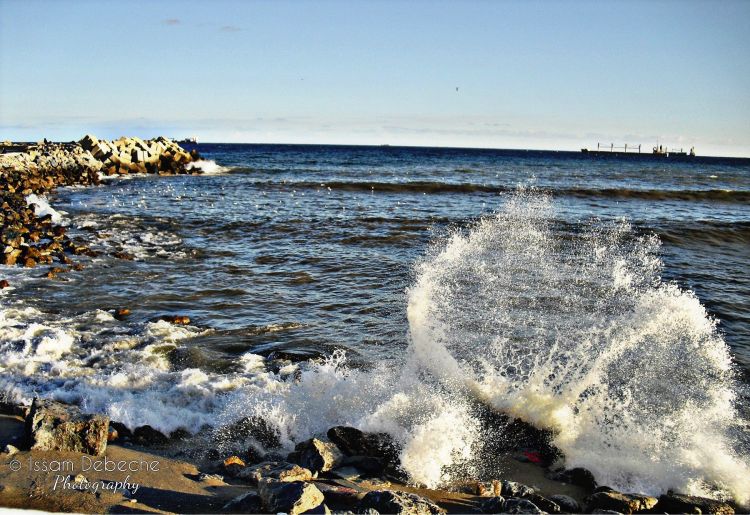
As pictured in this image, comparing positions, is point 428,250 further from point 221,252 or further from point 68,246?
point 68,246

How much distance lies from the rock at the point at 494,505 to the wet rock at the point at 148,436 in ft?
10.2

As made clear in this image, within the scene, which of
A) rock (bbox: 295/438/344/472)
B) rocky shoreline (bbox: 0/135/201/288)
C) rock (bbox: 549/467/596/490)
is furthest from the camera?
rocky shoreline (bbox: 0/135/201/288)

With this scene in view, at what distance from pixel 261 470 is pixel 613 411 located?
4.07 meters

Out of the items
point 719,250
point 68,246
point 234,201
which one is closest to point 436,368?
point 68,246

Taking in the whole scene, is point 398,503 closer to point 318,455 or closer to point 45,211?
point 318,455

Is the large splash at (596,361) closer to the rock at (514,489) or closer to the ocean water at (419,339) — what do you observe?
the ocean water at (419,339)

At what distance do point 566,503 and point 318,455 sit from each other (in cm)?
221

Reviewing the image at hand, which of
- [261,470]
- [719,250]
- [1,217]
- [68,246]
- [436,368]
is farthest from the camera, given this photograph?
[719,250]

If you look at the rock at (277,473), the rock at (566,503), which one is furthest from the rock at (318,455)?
the rock at (566,503)

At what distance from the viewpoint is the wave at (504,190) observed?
32.9m

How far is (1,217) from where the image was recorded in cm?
1611

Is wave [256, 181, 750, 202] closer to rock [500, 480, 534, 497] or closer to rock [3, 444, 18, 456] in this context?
rock [500, 480, 534, 497]

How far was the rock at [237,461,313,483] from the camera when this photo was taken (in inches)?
191

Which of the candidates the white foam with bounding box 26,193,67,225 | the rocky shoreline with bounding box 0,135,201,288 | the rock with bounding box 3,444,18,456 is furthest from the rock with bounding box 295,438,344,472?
the white foam with bounding box 26,193,67,225
